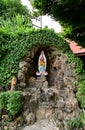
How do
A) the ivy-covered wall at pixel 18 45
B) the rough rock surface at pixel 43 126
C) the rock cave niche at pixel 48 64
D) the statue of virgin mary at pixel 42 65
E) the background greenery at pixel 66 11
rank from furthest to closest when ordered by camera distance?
the statue of virgin mary at pixel 42 65, the rock cave niche at pixel 48 64, the ivy-covered wall at pixel 18 45, the rough rock surface at pixel 43 126, the background greenery at pixel 66 11

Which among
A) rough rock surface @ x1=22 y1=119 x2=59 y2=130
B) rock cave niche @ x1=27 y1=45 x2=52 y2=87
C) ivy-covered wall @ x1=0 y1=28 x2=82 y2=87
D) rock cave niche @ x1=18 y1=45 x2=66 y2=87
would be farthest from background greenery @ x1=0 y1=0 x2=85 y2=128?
rough rock surface @ x1=22 y1=119 x2=59 y2=130

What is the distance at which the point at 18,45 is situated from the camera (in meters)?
8.96

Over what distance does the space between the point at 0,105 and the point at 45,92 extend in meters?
1.64

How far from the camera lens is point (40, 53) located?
9.66 m

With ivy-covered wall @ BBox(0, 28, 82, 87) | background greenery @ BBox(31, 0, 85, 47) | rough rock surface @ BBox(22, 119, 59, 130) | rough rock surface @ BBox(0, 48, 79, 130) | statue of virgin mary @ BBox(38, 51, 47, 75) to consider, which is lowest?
rough rock surface @ BBox(22, 119, 59, 130)

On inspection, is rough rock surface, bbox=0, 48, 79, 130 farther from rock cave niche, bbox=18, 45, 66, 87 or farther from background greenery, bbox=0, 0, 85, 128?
background greenery, bbox=0, 0, 85, 128

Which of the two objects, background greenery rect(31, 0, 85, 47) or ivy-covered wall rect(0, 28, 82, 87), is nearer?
background greenery rect(31, 0, 85, 47)

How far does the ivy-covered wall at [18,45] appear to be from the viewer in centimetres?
870

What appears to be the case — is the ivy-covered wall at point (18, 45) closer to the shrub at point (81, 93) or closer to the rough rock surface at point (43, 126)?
the shrub at point (81, 93)

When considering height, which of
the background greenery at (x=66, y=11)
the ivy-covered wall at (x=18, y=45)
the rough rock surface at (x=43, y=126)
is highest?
the background greenery at (x=66, y=11)

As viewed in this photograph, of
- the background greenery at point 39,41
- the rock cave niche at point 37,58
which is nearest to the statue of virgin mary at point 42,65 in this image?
the rock cave niche at point 37,58

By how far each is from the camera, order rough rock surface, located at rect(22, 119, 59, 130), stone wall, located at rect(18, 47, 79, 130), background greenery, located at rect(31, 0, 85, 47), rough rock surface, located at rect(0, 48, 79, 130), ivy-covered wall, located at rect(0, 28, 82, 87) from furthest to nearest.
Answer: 1. ivy-covered wall, located at rect(0, 28, 82, 87)
2. stone wall, located at rect(18, 47, 79, 130)
3. rough rock surface, located at rect(0, 48, 79, 130)
4. rough rock surface, located at rect(22, 119, 59, 130)
5. background greenery, located at rect(31, 0, 85, 47)

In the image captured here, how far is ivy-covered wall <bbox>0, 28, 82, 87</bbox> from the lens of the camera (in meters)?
8.70

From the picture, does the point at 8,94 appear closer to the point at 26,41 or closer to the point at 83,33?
the point at 26,41
